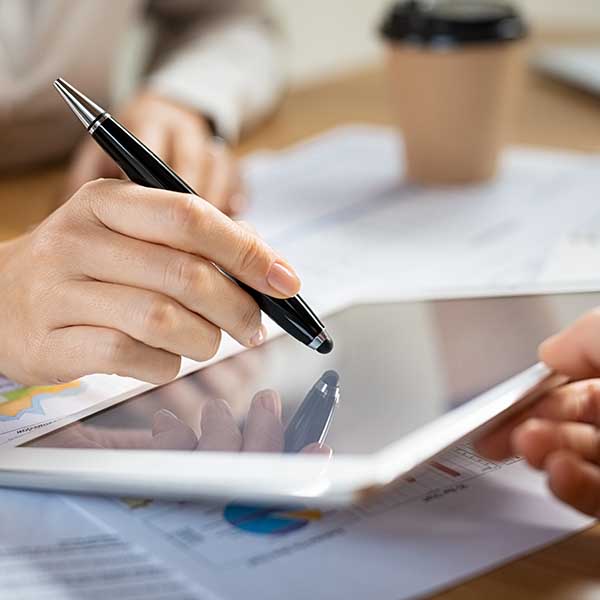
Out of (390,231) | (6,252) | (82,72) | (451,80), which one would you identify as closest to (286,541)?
(6,252)

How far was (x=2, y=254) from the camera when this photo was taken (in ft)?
1.53

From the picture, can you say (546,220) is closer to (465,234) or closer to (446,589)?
(465,234)

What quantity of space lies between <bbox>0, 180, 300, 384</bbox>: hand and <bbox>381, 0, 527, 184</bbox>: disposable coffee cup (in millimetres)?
395

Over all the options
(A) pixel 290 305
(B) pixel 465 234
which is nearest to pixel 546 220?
(B) pixel 465 234

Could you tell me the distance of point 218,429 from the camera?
14.8 inches

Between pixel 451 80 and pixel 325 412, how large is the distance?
0.44 meters

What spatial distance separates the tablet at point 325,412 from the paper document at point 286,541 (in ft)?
0.06

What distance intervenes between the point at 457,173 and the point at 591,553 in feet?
1.62

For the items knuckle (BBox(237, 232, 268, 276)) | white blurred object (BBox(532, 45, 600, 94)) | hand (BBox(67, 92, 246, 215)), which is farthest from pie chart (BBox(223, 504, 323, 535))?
white blurred object (BBox(532, 45, 600, 94))

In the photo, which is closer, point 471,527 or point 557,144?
point 471,527

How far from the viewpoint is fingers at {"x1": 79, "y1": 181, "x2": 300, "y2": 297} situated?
397 mm

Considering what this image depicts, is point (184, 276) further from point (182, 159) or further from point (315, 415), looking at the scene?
point (182, 159)

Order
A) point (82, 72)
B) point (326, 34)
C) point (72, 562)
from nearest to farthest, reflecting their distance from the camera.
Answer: point (72, 562) → point (82, 72) → point (326, 34)

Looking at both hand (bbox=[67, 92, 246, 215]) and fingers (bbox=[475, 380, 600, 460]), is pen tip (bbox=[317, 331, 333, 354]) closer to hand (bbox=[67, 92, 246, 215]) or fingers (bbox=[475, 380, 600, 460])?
fingers (bbox=[475, 380, 600, 460])
